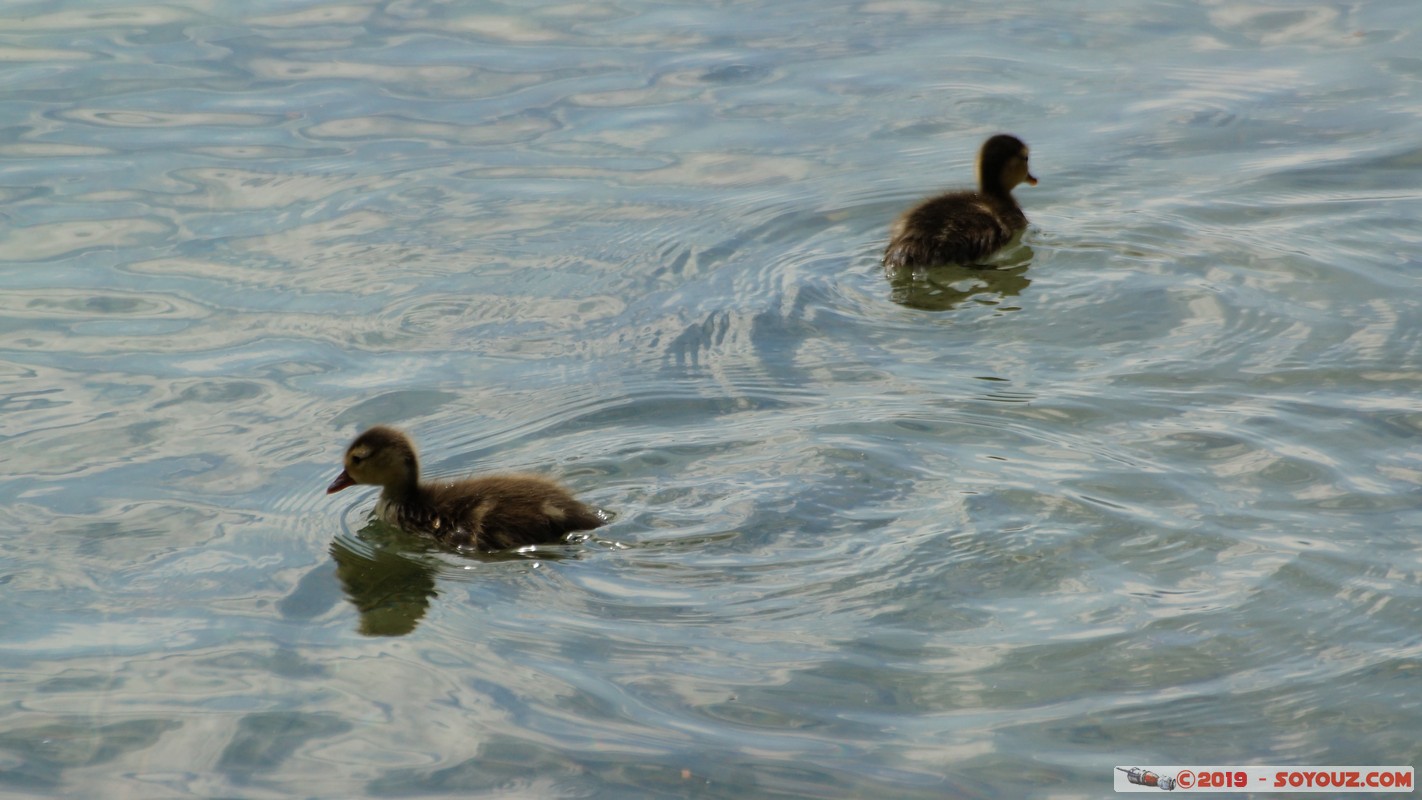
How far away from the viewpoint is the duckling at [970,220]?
775 cm

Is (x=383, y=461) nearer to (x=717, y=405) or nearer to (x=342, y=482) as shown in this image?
(x=342, y=482)

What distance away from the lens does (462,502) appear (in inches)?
226

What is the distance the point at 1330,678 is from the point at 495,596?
239cm

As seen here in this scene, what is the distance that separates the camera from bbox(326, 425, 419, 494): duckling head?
580 cm

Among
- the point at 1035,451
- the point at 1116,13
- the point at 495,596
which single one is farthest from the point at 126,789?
the point at 1116,13

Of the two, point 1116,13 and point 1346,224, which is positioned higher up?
point 1116,13

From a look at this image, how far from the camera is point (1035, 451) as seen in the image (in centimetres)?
595

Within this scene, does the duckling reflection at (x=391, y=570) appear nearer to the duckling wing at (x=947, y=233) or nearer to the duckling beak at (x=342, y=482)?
the duckling beak at (x=342, y=482)

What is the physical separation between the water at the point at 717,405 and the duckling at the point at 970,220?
15cm

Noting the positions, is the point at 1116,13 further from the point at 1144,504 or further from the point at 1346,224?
the point at 1144,504

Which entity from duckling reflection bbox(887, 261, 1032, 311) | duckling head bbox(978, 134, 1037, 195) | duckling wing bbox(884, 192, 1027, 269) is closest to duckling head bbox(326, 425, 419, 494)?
duckling reflection bbox(887, 261, 1032, 311)

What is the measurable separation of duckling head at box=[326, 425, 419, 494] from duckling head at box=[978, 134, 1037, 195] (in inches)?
139

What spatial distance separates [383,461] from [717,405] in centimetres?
126

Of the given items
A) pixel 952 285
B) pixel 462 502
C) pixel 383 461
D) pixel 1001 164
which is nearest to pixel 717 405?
pixel 462 502
